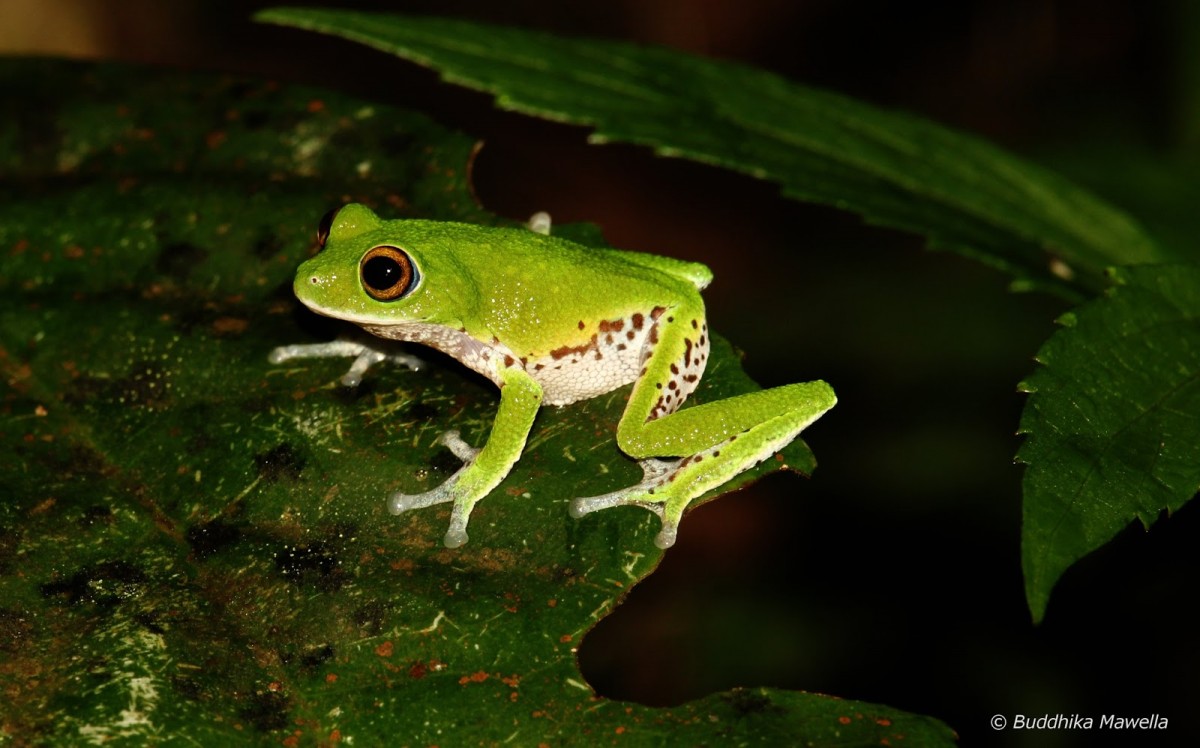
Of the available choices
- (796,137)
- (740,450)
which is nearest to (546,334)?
(740,450)

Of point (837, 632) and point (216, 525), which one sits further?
point (837, 632)

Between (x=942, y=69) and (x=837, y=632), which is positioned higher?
(x=942, y=69)

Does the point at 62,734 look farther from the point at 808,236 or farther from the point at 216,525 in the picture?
the point at 808,236

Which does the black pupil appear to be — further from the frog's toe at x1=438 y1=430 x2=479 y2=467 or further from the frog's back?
the frog's back

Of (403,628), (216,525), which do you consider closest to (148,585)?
(216,525)

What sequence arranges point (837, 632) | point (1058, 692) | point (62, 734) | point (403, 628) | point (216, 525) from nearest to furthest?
point (62, 734), point (403, 628), point (216, 525), point (1058, 692), point (837, 632)

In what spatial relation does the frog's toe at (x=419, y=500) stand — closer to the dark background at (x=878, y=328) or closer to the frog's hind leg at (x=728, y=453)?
the frog's hind leg at (x=728, y=453)

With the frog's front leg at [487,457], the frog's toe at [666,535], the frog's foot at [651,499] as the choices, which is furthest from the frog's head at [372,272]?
the frog's toe at [666,535]
